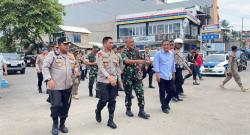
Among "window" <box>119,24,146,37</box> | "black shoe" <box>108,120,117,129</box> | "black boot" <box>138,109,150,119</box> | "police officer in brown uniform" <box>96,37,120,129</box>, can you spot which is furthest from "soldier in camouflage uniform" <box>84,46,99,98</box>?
"window" <box>119,24,146,37</box>

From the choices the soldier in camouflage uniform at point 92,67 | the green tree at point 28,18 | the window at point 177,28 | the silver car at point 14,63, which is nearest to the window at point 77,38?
the green tree at point 28,18

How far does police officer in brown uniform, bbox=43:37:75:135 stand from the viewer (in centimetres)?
500

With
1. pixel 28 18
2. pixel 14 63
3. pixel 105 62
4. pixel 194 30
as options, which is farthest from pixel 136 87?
pixel 194 30

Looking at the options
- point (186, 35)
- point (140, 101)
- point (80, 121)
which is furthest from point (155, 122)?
point (186, 35)

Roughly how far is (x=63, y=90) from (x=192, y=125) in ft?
8.77

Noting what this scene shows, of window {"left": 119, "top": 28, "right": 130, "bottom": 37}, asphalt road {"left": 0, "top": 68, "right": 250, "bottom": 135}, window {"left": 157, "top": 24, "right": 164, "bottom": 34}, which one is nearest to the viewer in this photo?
asphalt road {"left": 0, "top": 68, "right": 250, "bottom": 135}

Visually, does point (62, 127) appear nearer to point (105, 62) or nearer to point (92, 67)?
point (105, 62)

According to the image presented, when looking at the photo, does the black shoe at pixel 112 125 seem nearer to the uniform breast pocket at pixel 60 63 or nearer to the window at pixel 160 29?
the uniform breast pocket at pixel 60 63

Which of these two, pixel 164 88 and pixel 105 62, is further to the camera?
pixel 164 88

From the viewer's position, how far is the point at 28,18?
32.5 m

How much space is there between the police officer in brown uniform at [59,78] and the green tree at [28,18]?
28.9m

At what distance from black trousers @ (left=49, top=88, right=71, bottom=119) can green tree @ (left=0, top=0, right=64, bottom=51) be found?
29.0 metres

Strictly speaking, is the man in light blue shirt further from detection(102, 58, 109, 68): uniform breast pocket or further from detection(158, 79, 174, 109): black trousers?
detection(102, 58, 109, 68): uniform breast pocket

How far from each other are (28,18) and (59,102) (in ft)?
97.8
